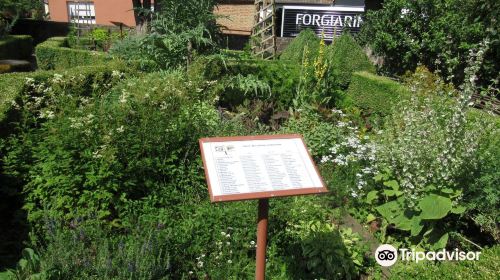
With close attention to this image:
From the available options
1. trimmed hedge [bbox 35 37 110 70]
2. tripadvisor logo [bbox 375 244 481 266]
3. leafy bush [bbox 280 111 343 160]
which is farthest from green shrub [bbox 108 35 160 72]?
tripadvisor logo [bbox 375 244 481 266]

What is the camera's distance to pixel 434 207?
325 centimetres

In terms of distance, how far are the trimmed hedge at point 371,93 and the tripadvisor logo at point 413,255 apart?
3.65m

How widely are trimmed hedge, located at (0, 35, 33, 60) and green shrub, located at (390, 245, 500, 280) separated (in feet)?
49.7

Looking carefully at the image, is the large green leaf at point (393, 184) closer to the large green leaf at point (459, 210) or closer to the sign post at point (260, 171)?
the large green leaf at point (459, 210)

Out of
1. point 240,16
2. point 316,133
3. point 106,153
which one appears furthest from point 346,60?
point 240,16

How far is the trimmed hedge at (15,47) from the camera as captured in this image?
573 inches

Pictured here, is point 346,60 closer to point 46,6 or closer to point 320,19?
point 320,19

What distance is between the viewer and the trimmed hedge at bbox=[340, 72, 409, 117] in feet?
23.3

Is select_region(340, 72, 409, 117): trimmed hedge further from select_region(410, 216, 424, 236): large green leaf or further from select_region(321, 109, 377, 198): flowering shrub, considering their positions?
select_region(410, 216, 424, 236): large green leaf

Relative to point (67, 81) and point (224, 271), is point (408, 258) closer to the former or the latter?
point (224, 271)

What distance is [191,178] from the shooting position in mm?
3949

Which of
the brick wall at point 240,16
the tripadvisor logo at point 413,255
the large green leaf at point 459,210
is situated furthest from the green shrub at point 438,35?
the brick wall at point 240,16

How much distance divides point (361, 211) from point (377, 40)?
18.5ft

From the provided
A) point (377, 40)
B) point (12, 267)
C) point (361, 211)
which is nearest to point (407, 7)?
point (377, 40)
